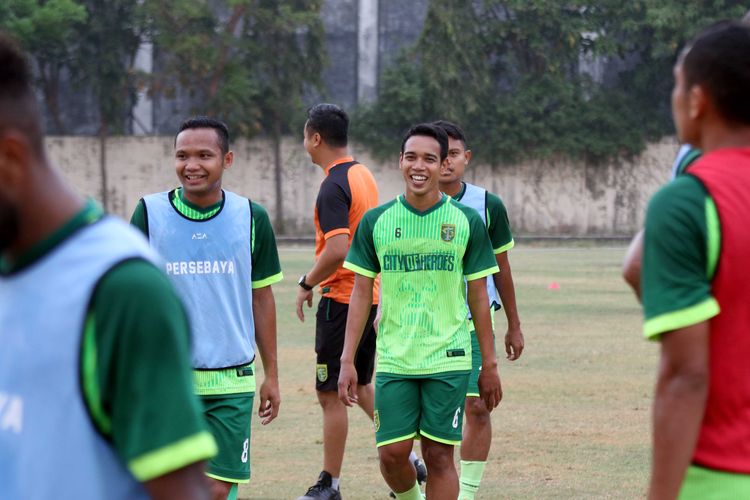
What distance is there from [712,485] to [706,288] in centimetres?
49

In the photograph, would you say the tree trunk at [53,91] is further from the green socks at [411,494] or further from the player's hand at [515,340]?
the green socks at [411,494]

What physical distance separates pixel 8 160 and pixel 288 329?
15.1m

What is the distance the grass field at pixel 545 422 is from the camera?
8516 mm

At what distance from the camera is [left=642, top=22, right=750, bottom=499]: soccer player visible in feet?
10.4

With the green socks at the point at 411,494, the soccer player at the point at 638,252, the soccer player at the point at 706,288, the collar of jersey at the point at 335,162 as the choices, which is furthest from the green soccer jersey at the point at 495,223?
the soccer player at the point at 706,288

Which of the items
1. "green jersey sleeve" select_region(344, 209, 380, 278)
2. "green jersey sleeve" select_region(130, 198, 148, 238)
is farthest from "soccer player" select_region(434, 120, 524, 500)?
"green jersey sleeve" select_region(130, 198, 148, 238)

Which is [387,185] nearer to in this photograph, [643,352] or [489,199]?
[643,352]

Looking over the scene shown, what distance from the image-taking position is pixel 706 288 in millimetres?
3182

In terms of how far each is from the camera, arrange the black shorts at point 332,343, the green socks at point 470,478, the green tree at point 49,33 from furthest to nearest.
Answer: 1. the green tree at point 49,33
2. the black shorts at point 332,343
3. the green socks at point 470,478

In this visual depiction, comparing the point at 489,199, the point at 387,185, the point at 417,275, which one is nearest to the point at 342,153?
the point at 489,199

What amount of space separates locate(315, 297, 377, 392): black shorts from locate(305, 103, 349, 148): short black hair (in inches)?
41.8

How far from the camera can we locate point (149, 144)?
43812 mm

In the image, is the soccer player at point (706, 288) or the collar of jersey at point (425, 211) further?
the collar of jersey at point (425, 211)

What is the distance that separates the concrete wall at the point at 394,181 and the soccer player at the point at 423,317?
36319 millimetres
